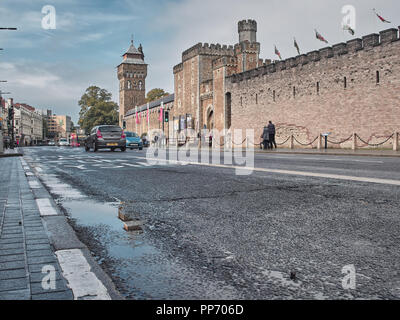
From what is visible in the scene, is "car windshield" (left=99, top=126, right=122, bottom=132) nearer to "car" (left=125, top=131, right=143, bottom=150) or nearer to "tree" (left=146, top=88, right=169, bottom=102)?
"car" (left=125, top=131, right=143, bottom=150)

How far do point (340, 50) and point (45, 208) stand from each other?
1074 inches

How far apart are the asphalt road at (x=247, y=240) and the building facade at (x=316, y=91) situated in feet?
68.8

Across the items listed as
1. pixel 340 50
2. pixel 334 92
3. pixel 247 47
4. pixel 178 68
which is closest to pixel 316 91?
pixel 334 92

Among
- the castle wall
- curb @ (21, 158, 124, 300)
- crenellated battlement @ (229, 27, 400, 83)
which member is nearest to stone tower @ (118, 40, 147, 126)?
the castle wall

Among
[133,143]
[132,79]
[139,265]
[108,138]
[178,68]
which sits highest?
[132,79]

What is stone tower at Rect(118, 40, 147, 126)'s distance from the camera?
99.3 meters

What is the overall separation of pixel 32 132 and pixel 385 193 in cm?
15632

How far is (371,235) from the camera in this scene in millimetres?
3047

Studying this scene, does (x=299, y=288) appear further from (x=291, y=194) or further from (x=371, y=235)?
(x=291, y=194)

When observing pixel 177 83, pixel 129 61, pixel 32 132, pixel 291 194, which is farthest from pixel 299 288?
pixel 32 132

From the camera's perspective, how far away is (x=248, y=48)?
49438 mm

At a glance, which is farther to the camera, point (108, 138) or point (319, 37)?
point (319, 37)

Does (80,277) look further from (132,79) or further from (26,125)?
(26,125)

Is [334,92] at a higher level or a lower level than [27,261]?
higher
